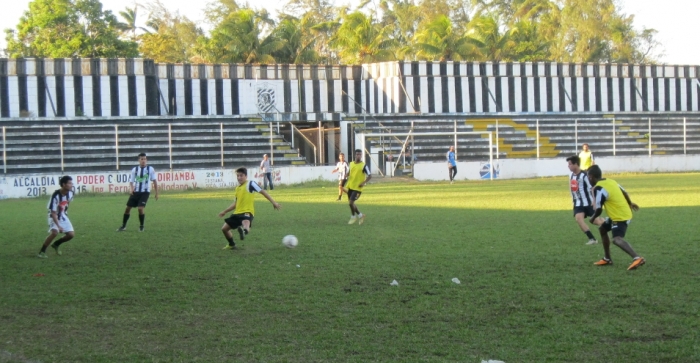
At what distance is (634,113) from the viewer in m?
49.2

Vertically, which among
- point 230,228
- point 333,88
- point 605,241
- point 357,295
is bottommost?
point 357,295

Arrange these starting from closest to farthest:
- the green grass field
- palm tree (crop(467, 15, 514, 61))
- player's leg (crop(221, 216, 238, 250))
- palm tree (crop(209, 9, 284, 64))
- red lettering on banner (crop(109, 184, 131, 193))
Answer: the green grass field, player's leg (crop(221, 216, 238, 250)), red lettering on banner (crop(109, 184, 131, 193)), palm tree (crop(209, 9, 284, 64)), palm tree (crop(467, 15, 514, 61))

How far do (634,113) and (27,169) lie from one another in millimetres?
33510

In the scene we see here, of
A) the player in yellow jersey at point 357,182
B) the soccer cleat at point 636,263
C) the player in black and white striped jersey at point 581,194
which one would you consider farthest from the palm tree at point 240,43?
the soccer cleat at point 636,263

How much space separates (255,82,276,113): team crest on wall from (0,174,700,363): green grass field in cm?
2842

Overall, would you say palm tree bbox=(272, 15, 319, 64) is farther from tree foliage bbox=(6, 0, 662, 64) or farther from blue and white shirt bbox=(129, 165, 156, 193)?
blue and white shirt bbox=(129, 165, 156, 193)

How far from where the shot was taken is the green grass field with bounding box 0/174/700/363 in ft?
22.9

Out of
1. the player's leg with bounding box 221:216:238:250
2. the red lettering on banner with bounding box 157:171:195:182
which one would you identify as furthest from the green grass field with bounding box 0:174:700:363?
the red lettering on banner with bounding box 157:171:195:182

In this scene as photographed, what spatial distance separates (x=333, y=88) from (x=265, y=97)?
4.11 metres

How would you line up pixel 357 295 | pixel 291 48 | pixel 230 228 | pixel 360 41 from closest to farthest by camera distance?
pixel 357 295 < pixel 230 228 < pixel 360 41 < pixel 291 48

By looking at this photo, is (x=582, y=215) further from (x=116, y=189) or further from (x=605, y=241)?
(x=116, y=189)

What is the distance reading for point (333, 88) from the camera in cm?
4762

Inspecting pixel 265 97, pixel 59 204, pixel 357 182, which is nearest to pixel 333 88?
pixel 265 97

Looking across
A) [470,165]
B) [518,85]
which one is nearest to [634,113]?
[518,85]
